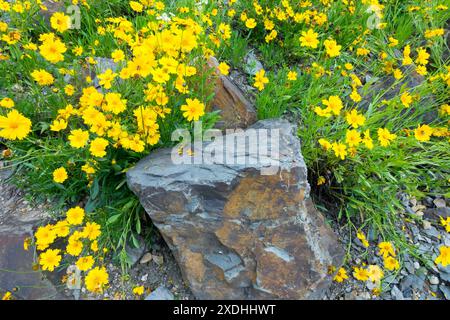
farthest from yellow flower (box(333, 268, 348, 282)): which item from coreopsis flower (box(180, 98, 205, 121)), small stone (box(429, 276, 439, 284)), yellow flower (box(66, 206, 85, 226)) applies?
yellow flower (box(66, 206, 85, 226))

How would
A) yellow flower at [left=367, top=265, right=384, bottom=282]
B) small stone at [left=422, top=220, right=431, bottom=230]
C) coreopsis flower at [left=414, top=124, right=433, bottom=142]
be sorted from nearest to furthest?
yellow flower at [left=367, top=265, right=384, bottom=282]
coreopsis flower at [left=414, top=124, right=433, bottom=142]
small stone at [left=422, top=220, right=431, bottom=230]

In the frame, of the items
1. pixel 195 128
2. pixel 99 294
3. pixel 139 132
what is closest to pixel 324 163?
pixel 195 128

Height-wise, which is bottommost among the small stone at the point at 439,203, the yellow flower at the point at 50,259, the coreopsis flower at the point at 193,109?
the yellow flower at the point at 50,259

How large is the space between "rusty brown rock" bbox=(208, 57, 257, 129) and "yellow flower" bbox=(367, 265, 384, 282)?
133 cm

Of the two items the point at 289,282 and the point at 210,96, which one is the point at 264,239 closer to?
the point at 289,282

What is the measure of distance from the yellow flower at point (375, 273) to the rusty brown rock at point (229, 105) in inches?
52.2

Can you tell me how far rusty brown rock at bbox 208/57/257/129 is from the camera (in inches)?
103

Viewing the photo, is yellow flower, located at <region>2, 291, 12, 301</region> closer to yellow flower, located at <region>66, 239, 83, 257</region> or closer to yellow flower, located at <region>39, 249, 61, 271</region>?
yellow flower, located at <region>39, 249, 61, 271</region>

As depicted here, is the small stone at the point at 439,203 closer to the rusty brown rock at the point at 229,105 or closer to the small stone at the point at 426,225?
the small stone at the point at 426,225

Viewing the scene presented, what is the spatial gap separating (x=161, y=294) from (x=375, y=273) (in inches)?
51.1

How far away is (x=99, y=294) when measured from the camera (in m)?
2.07

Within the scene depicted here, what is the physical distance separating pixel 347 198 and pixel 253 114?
95 centimetres

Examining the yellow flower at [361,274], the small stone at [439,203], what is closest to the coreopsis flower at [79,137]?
the yellow flower at [361,274]

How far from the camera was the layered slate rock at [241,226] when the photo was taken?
2.00 m
